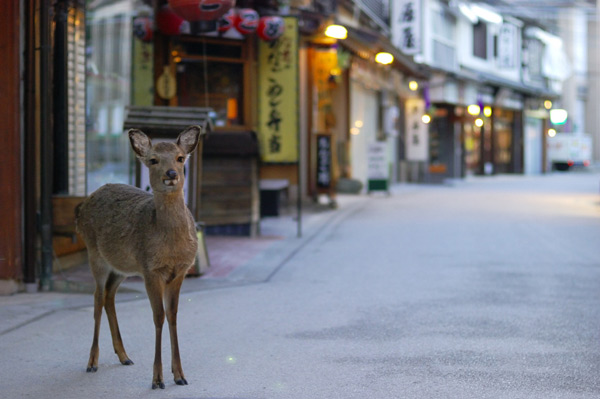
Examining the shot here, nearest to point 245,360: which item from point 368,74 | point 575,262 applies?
point 575,262

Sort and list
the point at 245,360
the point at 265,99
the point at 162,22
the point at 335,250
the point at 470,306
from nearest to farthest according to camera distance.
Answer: the point at 245,360, the point at 470,306, the point at 335,250, the point at 162,22, the point at 265,99

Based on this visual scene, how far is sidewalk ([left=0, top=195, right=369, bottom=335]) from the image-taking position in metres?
8.27

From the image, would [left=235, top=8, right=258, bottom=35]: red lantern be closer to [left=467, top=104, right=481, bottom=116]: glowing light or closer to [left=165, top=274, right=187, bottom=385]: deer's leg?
[left=165, top=274, right=187, bottom=385]: deer's leg

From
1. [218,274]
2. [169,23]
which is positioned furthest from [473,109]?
[218,274]

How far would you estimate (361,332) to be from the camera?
7.26 metres

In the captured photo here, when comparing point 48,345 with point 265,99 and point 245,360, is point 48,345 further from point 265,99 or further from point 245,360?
point 265,99

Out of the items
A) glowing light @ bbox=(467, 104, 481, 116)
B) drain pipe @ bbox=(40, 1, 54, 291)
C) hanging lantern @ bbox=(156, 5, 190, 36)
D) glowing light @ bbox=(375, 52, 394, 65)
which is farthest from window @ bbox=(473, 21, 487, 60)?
drain pipe @ bbox=(40, 1, 54, 291)

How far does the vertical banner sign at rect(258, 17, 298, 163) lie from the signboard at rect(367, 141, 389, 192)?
12.2 metres

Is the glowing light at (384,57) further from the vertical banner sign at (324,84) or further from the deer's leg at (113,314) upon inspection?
the deer's leg at (113,314)

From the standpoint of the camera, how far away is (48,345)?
679cm

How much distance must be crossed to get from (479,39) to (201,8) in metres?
35.4

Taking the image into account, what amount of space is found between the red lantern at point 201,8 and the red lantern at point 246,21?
303 centimetres

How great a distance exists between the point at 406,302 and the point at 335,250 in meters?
4.76

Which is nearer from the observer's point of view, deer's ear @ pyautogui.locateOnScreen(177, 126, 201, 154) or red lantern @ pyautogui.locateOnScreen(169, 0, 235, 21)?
deer's ear @ pyautogui.locateOnScreen(177, 126, 201, 154)
